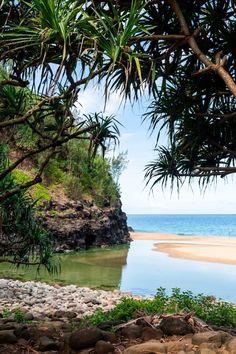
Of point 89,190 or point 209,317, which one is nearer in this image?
point 209,317

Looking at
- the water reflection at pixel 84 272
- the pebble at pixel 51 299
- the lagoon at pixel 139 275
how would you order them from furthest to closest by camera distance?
the water reflection at pixel 84 272, the lagoon at pixel 139 275, the pebble at pixel 51 299

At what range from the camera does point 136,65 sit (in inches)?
142

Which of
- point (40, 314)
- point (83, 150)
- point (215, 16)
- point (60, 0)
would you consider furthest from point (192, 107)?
point (83, 150)

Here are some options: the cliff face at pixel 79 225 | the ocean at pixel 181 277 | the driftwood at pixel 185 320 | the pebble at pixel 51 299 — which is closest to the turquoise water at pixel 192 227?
the cliff face at pixel 79 225

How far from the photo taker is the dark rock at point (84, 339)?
423 cm

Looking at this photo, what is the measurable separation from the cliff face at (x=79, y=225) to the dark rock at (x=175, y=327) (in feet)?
61.0

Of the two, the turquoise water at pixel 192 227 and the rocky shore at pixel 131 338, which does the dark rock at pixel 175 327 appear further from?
the turquoise water at pixel 192 227

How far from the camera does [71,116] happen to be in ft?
14.2

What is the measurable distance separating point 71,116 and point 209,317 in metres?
3.53

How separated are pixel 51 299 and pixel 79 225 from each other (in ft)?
47.6

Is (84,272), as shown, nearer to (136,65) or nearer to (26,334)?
(26,334)

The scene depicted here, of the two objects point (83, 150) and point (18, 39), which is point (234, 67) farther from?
point (83, 150)

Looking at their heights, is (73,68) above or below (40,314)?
above

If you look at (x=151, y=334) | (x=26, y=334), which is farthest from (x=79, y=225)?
(x=151, y=334)
